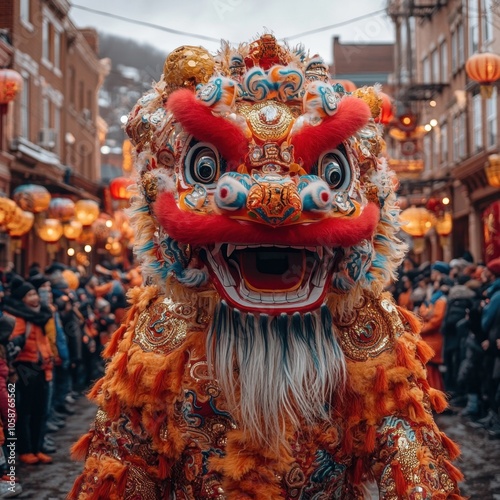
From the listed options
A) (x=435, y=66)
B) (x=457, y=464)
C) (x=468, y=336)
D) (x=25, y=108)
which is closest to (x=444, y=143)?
(x=435, y=66)

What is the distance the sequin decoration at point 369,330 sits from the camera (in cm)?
291

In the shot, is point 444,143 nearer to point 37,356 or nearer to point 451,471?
point 37,356

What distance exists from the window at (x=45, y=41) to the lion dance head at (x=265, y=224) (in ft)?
75.6

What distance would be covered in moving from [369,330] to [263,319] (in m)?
0.48

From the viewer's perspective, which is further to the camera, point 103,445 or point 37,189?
point 37,189

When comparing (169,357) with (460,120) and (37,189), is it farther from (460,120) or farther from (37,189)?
(460,120)

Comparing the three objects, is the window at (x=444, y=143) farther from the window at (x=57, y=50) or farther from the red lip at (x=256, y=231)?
the red lip at (x=256, y=231)

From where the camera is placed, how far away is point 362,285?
113 inches

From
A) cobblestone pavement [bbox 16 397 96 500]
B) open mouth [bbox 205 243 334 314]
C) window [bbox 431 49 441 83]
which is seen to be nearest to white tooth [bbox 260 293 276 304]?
open mouth [bbox 205 243 334 314]

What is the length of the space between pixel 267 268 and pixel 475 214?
20.3m

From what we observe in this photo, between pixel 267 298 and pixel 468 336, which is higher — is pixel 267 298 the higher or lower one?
the higher one

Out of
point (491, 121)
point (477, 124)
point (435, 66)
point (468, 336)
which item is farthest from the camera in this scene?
point (435, 66)

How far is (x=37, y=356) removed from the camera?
7812mm

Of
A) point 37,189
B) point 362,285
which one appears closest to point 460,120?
point 37,189
